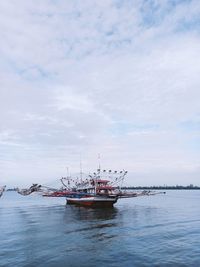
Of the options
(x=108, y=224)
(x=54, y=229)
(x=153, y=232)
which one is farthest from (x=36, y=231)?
(x=153, y=232)

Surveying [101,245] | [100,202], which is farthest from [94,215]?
[101,245]

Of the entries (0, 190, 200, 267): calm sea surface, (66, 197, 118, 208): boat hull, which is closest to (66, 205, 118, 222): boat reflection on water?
(66, 197, 118, 208): boat hull

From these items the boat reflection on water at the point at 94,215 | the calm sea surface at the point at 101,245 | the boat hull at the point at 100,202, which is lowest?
the calm sea surface at the point at 101,245

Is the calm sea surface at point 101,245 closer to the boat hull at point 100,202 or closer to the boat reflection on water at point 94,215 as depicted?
the boat reflection on water at point 94,215

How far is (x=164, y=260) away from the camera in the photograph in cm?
3391

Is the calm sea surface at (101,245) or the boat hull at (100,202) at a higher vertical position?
the boat hull at (100,202)

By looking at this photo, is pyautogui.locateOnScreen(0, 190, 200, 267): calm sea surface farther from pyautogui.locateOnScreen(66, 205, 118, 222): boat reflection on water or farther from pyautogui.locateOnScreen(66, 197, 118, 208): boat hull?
pyautogui.locateOnScreen(66, 197, 118, 208): boat hull

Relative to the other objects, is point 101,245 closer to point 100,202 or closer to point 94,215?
point 94,215

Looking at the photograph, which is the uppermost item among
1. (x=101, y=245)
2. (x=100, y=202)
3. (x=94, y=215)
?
(x=100, y=202)

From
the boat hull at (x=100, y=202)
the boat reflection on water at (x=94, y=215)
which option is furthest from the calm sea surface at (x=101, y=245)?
the boat hull at (x=100, y=202)

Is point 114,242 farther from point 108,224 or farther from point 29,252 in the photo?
point 108,224

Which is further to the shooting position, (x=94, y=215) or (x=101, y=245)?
(x=94, y=215)

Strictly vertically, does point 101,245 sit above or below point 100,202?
below

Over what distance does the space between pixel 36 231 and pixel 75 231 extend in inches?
269
